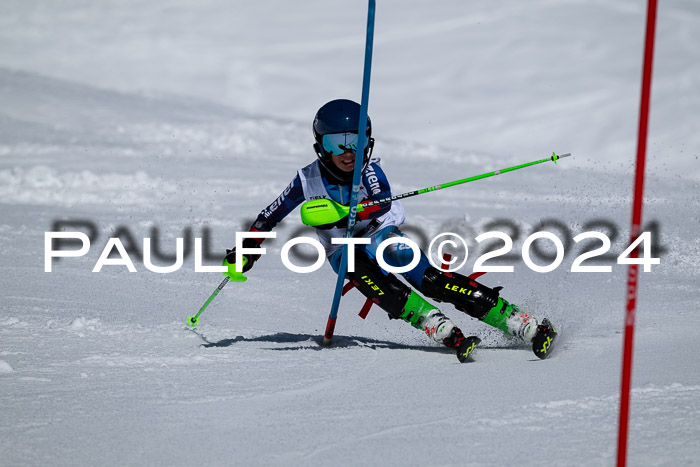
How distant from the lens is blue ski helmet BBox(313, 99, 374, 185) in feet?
14.2

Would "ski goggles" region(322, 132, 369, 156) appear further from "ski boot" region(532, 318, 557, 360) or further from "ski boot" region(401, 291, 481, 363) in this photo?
"ski boot" region(532, 318, 557, 360)

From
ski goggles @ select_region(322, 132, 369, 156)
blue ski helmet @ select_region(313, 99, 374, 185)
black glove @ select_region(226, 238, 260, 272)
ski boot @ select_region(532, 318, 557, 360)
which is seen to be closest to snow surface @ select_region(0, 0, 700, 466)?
ski boot @ select_region(532, 318, 557, 360)

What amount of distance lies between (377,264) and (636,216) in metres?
2.23

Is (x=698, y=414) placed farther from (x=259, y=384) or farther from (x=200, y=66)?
(x=200, y=66)

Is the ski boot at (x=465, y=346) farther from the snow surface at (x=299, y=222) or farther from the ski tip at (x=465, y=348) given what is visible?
the snow surface at (x=299, y=222)

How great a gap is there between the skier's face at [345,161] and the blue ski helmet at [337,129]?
2 centimetres

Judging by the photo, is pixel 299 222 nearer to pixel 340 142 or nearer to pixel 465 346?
pixel 340 142

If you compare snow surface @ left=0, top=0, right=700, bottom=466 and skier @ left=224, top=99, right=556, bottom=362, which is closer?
snow surface @ left=0, top=0, right=700, bottom=466

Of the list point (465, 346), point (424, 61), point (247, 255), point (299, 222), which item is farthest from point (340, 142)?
point (424, 61)

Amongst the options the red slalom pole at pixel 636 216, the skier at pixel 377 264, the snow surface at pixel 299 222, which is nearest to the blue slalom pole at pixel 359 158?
the skier at pixel 377 264

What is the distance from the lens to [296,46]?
21094mm

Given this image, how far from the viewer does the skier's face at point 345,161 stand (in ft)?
14.3

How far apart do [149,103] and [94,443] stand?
15802 mm

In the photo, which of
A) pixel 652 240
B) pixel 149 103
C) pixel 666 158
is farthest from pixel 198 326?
pixel 149 103
